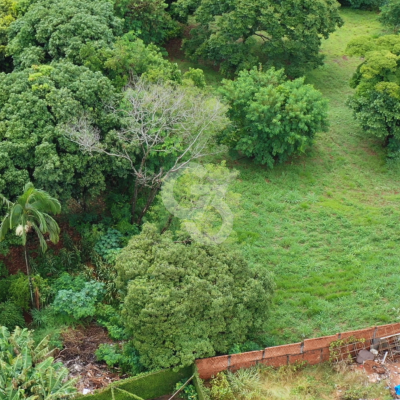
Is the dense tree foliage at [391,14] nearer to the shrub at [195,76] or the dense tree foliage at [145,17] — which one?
the dense tree foliage at [145,17]

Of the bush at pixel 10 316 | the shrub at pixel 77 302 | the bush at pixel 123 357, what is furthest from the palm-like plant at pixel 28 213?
the bush at pixel 123 357

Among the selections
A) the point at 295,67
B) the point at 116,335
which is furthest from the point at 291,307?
the point at 295,67

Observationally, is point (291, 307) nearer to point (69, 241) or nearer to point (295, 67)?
point (69, 241)

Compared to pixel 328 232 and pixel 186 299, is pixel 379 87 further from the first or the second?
pixel 186 299

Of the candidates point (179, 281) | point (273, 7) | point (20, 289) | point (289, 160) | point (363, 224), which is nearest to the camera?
point (179, 281)

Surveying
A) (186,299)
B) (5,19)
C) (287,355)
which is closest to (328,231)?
(287,355)

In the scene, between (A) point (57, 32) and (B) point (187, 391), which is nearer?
(B) point (187, 391)

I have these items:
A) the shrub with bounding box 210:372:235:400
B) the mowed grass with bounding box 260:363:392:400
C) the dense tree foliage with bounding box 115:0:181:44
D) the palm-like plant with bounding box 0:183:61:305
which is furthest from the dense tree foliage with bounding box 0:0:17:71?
the mowed grass with bounding box 260:363:392:400
